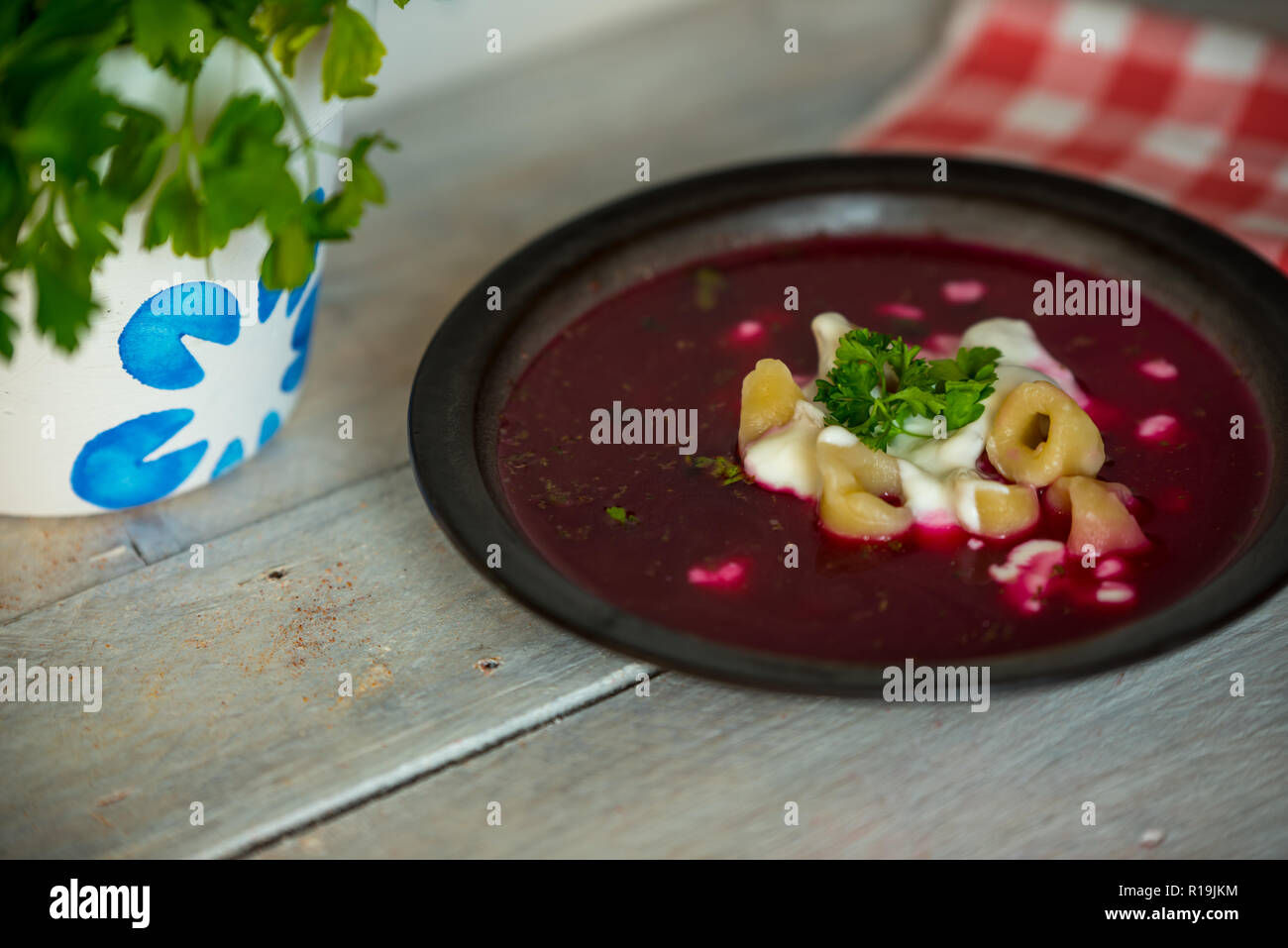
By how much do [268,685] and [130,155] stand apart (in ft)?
1.41

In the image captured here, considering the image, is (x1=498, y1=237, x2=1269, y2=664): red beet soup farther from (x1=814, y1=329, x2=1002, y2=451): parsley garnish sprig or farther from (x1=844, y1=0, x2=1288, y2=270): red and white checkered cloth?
(x1=844, y1=0, x2=1288, y2=270): red and white checkered cloth

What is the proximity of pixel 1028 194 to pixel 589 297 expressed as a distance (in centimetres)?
47

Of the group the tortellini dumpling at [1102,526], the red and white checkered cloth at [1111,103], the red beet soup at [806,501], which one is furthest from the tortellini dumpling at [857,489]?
the red and white checkered cloth at [1111,103]

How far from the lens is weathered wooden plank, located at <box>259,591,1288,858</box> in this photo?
3.41 ft

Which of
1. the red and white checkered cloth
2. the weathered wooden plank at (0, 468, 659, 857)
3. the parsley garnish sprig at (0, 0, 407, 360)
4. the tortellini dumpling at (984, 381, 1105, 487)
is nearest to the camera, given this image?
the parsley garnish sprig at (0, 0, 407, 360)

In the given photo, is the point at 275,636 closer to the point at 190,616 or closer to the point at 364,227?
the point at 190,616

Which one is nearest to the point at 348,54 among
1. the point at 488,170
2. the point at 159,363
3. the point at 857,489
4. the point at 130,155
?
the point at 130,155

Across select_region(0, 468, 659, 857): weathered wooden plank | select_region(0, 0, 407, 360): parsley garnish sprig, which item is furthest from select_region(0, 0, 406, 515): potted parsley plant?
select_region(0, 468, 659, 857): weathered wooden plank

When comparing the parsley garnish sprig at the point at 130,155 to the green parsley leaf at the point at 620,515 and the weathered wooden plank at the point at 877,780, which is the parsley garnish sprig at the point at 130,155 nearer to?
the green parsley leaf at the point at 620,515

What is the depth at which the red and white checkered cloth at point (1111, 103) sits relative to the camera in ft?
5.98

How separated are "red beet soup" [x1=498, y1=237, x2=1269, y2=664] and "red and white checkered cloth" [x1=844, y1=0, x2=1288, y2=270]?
1.37ft

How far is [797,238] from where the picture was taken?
1.54 m

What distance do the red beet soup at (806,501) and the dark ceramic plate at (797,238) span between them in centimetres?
2

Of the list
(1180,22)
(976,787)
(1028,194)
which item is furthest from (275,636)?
(1180,22)
